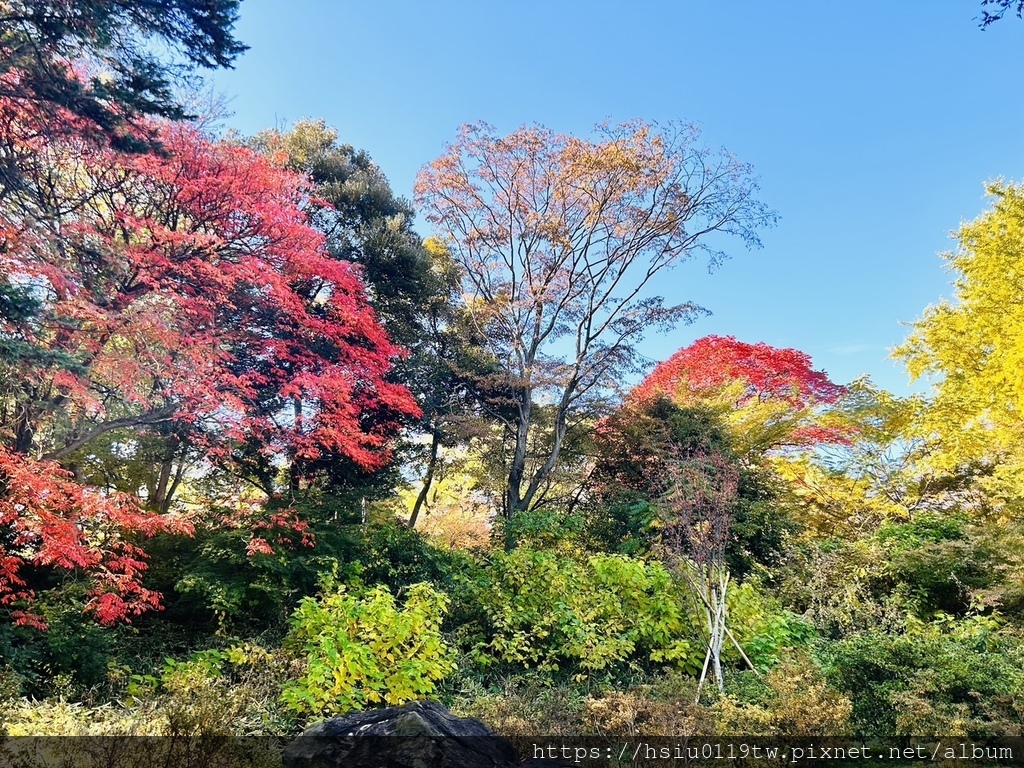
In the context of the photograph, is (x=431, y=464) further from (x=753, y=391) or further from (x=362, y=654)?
(x=753, y=391)

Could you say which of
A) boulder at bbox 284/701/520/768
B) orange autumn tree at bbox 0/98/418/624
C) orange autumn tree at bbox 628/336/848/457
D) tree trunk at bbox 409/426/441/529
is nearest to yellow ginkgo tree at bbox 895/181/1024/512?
orange autumn tree at bbox 628/336/848/457

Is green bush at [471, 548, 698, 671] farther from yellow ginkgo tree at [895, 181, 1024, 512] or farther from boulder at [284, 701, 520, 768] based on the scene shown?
yellow ginkgo tree at [895, 181, 1024, 512]

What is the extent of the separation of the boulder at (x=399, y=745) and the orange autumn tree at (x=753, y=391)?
7128 millimetres

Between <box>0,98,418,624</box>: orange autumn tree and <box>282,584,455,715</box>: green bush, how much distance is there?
1749 millimetres

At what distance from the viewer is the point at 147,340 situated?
5797 millimetres

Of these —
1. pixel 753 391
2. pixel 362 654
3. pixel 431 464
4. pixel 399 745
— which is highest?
pixel 753 391

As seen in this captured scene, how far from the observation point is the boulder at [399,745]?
2844mm

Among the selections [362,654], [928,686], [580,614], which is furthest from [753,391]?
[362,654]

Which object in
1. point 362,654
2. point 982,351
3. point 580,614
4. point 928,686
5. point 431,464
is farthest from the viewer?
point 431,464

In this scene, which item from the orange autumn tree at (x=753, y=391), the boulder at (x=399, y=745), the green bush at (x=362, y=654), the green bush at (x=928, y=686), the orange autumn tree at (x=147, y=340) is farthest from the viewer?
the orange autumn tree at (x=753, y=391)

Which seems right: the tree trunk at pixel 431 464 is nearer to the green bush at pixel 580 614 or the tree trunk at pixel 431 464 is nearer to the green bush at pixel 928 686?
the green bush at pixel 580 614

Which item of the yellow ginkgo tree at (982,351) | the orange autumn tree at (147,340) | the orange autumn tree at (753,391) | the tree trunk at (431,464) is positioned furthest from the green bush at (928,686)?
the tree trunk at (431,464)

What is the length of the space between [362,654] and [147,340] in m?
4.36

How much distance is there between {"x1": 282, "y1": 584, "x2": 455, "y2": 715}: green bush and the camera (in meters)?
3.81
